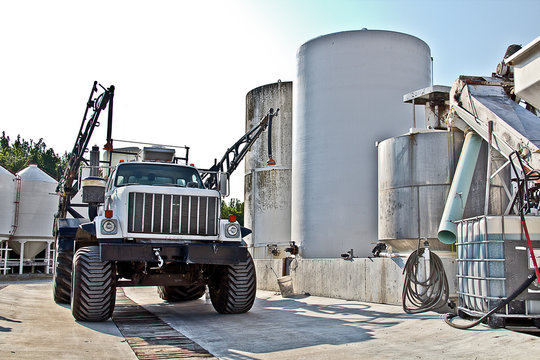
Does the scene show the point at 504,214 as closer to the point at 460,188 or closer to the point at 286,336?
the point at 460,188

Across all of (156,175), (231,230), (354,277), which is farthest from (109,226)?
(354,277)

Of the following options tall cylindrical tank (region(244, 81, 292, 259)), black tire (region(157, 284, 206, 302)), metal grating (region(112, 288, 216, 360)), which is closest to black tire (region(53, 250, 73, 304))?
metal grating (region(112, 288, 216, 360))

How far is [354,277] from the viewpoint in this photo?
13.1m

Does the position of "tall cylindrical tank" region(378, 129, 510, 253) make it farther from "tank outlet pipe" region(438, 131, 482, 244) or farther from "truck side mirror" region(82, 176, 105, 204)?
"truck side mirror" region(82, 176, 105, 204)

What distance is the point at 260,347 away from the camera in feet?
23.9

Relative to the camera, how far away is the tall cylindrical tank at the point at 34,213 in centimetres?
2987

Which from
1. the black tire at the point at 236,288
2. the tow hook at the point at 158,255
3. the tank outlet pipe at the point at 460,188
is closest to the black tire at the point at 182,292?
the black tire at the point at 236,288

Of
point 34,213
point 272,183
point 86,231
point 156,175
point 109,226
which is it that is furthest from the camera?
point 34,213

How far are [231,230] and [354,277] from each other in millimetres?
4037

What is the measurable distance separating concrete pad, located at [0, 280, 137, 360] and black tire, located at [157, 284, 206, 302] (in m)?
3.34

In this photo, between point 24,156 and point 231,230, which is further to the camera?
point 24,156

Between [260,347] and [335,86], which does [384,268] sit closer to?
[260,347]

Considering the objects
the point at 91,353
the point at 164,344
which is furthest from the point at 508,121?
the point at 91,353

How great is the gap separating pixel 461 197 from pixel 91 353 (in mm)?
7074
